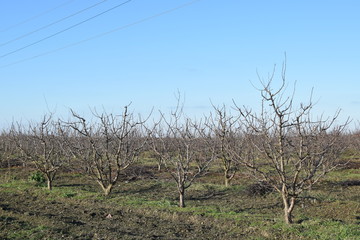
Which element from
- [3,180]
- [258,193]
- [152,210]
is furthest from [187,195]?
[3,180]

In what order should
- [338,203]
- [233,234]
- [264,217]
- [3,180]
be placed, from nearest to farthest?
[233,234]
[264,217]
[338,203]
[3,180]

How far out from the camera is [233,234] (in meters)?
7.26

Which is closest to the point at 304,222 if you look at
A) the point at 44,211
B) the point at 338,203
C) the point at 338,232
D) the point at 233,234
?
the point at 338,232

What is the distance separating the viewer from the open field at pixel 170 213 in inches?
281

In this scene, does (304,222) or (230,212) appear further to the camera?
(230,212)

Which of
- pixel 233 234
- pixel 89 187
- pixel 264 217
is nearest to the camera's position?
pixel 233 234

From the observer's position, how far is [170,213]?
926 cm

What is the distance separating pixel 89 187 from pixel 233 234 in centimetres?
842

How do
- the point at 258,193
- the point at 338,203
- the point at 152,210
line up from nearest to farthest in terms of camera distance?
the point at 152,210 < the point at 338,203 < the point at 258,193

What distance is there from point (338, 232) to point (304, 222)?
3.06ft

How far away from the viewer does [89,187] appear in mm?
14539

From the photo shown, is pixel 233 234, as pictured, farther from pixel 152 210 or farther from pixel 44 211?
pixel 44 211

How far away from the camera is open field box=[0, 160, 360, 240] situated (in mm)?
7148

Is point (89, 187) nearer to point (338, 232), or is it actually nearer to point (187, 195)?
point (187, 195)
